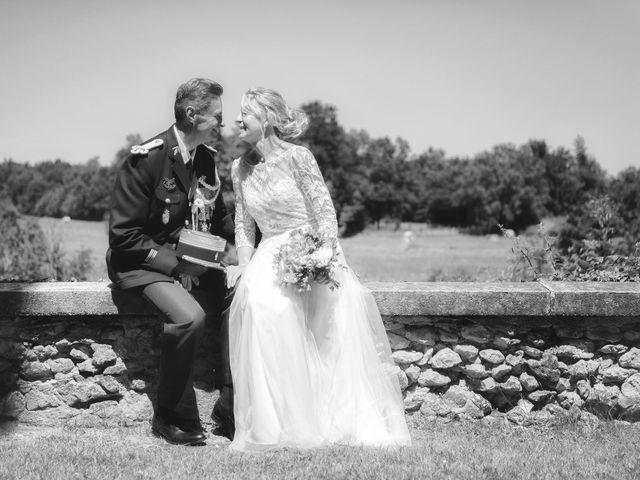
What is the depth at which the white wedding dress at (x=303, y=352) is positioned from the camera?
4.01 m

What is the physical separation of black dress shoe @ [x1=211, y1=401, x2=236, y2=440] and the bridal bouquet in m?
1.03

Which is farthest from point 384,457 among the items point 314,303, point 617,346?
point 617,346

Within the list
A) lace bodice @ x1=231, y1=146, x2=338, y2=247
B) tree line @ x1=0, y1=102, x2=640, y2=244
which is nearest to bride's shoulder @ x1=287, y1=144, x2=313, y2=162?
lace bodice @ x1=231, y1=146, x2=338, y2=247

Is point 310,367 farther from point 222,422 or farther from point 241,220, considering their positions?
point 241,220

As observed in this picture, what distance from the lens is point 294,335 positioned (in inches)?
162

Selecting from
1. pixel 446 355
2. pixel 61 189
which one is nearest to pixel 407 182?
pixel 61 189

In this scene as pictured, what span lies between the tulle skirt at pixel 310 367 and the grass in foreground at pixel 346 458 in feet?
0.53

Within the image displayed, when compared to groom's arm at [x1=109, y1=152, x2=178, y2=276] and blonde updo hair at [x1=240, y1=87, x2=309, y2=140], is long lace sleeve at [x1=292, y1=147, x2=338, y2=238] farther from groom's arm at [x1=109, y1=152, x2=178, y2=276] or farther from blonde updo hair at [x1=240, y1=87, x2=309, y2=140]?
groom's arm at [x1=109, y1=152, x2=178, y2=276]

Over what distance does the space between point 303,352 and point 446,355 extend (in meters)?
1.13

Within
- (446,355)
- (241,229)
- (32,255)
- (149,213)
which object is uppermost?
(149,213)

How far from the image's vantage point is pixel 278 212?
455 cm

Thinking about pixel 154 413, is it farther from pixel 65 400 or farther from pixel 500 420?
pixel 500 420

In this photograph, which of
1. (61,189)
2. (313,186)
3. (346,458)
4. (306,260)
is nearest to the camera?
(346,458)

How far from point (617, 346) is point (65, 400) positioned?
12.8ft
